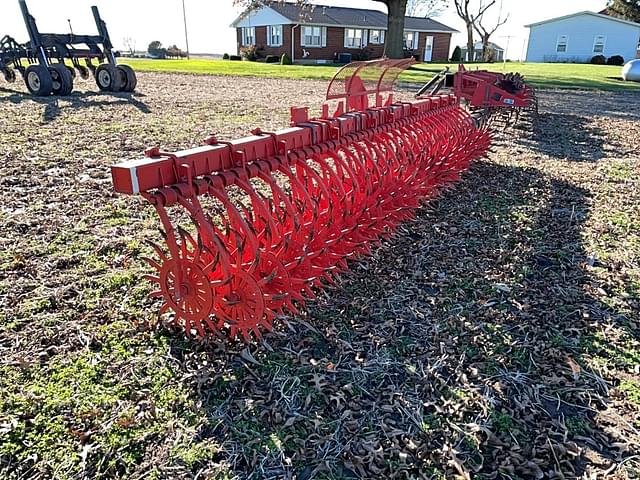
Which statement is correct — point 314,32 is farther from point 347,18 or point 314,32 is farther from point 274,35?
point 347,18

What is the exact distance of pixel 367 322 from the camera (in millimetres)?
3170

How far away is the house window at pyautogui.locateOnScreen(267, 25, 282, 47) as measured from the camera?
35281 mm

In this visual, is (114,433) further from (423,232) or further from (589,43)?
(589,43)

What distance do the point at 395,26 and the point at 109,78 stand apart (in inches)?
561

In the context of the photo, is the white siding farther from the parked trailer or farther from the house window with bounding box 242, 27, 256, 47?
the parked trailer

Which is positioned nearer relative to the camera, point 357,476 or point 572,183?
point 357,476

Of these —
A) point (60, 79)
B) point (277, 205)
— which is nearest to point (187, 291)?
point (277, 205)

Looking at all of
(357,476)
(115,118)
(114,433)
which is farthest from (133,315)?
(115,118)

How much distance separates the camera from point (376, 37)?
3816 cm

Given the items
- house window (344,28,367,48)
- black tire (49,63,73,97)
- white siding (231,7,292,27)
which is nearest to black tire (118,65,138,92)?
black tire (49,63,73,97)

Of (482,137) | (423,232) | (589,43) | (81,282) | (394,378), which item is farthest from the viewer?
(589,43)

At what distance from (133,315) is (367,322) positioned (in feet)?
4.84

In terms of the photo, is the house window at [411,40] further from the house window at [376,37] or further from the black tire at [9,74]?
the black tire at [9,74]

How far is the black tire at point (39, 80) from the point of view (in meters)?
12.0
